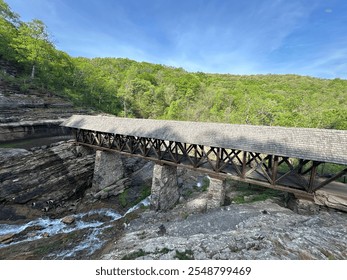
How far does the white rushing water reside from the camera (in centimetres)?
914

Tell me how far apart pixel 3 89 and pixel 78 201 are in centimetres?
1569

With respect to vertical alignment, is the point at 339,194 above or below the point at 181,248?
above

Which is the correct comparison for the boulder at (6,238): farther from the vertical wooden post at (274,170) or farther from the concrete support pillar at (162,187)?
the vertical wooden post at (274,170)

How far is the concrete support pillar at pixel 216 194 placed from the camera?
11.1m

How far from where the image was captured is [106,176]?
15.4m

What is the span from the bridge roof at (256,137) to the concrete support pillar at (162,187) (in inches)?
107

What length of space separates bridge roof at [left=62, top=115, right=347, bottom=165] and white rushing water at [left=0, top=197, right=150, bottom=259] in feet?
20.2

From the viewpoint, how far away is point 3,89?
760 inches

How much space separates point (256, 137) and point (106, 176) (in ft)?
39.7

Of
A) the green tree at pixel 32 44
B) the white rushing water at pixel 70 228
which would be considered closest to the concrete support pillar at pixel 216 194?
the white rushing water at pixel 70 228

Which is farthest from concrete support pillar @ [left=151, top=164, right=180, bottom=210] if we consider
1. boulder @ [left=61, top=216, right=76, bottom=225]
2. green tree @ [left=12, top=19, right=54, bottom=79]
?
green tree @ [left=12, top=19, right=54, bottom=79]

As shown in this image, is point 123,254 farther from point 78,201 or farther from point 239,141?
point 78,201

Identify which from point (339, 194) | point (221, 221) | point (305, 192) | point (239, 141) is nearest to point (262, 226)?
point (221, 221)

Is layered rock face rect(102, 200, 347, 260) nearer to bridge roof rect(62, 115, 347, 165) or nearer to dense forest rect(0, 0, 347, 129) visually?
bridge roof rect(62, 115, 347, 165)
